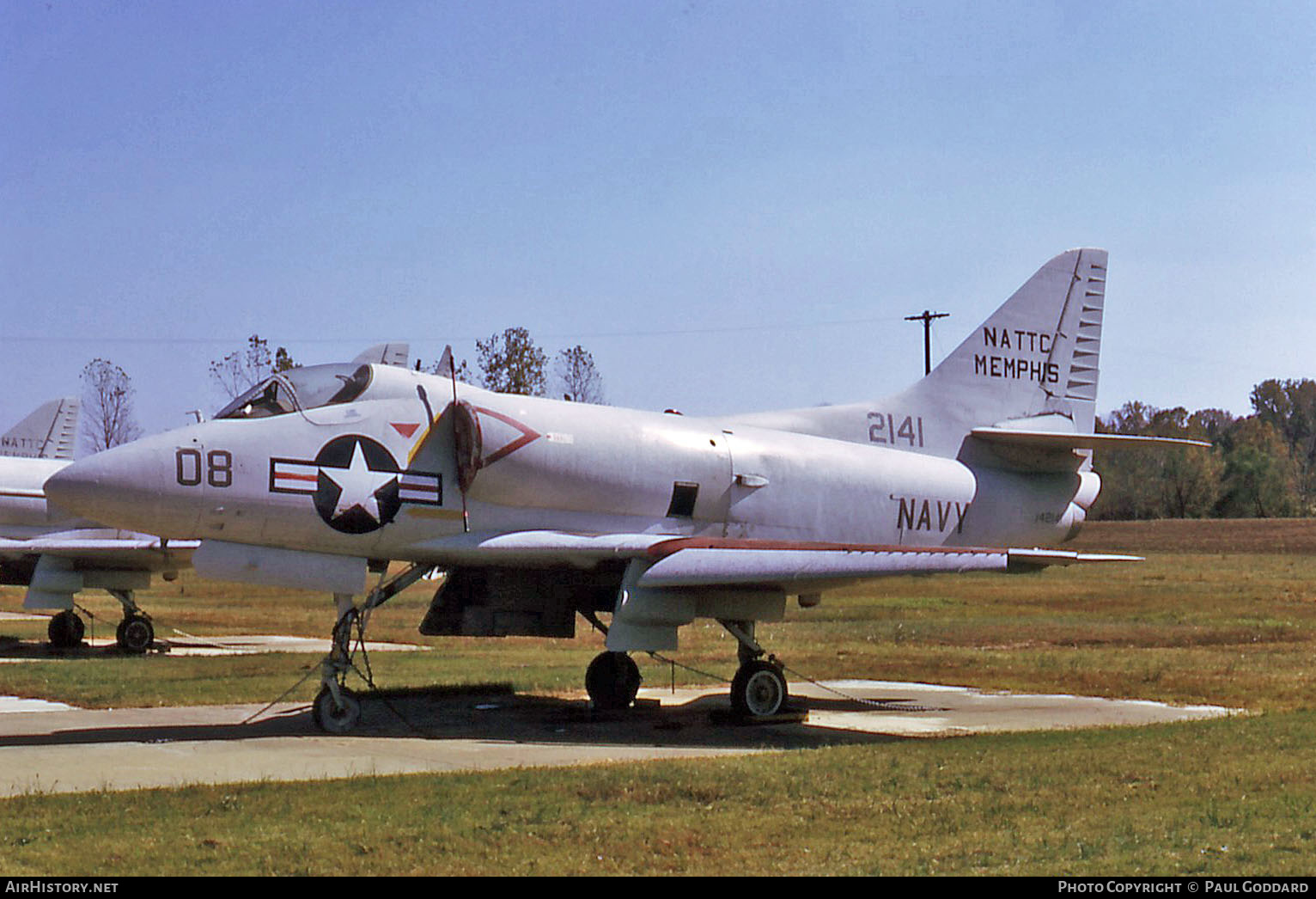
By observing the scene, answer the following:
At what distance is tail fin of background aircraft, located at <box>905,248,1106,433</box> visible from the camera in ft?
62.1

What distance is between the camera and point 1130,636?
26.8m

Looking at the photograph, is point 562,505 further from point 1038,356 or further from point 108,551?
point 108,551

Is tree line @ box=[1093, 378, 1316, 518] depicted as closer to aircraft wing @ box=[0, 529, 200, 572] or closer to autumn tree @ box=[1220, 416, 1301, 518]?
autumn tree @ box=[1220, 416, 1301, 518]

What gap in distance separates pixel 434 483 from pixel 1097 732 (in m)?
6.66

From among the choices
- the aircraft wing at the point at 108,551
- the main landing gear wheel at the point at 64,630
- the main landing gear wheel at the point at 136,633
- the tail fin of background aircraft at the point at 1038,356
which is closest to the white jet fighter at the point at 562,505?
the tail fin of background aircraft at the point at 1038,356

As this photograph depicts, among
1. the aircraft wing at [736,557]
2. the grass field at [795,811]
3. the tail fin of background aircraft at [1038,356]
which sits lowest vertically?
the grass field at [795,811]

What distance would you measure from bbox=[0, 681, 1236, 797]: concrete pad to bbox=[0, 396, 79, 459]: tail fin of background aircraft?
24.0m

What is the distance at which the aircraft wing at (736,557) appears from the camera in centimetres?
1378

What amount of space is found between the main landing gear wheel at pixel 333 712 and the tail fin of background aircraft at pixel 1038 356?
8.55 meters

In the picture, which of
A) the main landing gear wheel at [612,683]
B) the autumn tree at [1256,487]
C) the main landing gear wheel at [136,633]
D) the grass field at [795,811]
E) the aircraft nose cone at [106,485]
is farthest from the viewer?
the autumn tree at [1256,487]

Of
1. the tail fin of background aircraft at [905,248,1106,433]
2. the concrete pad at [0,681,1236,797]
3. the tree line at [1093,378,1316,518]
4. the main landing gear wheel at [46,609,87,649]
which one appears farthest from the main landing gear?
the tree line at [1093,378,1316,518]

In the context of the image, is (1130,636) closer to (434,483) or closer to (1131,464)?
(434,483)

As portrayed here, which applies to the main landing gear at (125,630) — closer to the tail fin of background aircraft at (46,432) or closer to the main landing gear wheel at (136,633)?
the main landing gear wheel at (136,633)
